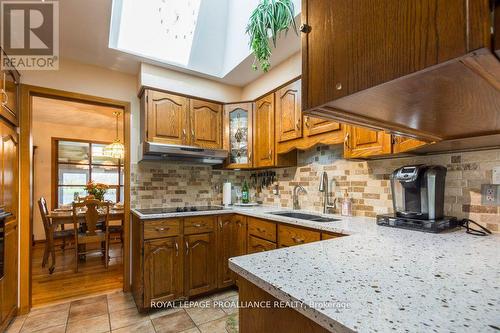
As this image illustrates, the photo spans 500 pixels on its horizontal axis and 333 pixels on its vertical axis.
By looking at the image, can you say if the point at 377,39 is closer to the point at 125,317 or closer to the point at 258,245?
the point at 258,245

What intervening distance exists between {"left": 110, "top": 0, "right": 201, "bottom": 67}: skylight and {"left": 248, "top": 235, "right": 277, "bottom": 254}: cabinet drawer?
2030 millimetres

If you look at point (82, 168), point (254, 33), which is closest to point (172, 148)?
point (254, 33)

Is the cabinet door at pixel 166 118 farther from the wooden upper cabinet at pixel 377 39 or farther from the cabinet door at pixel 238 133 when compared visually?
the wooden upper cabinet at pixel 377 39

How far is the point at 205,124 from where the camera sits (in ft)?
9.53

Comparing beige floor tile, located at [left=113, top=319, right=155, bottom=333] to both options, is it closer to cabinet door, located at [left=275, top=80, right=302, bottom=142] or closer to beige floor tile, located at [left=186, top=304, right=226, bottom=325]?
beige floor tile, located at [left=186, top=304, right=226, bottom=325]

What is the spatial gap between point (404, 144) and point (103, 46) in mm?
2644

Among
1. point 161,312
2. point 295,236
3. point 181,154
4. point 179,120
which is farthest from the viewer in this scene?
point 179,120

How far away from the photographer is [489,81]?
437 mm

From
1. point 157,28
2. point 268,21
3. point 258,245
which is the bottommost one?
point 258,245

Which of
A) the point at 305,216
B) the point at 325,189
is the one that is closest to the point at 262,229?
the point at 305,216

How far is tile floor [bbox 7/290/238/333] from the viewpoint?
198 cm

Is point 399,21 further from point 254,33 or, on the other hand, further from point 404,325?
point 254,33

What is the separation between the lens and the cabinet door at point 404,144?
1294mm

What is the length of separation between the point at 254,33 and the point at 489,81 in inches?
69.3
